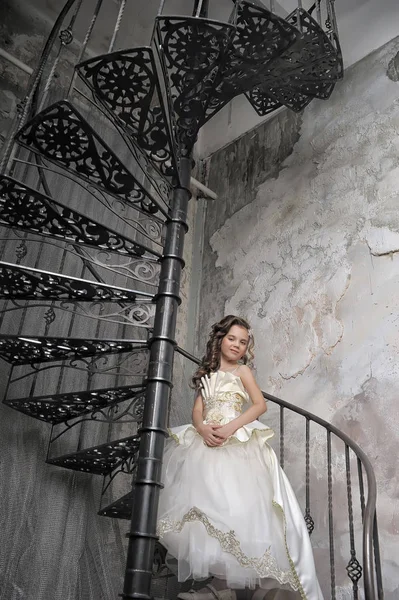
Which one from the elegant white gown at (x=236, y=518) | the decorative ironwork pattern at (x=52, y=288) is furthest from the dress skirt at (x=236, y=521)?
the decorative ironwork pattern at (x=52, y=288)

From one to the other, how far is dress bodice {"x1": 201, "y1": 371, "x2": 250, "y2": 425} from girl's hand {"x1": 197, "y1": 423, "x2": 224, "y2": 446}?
126 millimetres

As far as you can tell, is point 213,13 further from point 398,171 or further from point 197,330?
point 197,330

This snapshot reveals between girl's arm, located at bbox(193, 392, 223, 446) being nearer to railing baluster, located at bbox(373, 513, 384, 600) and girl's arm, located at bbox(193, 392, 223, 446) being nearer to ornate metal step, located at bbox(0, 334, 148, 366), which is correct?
ornate metal step, located at bbox(0, 334, 148, 366)

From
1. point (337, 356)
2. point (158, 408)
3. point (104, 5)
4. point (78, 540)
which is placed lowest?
point (78, 540)

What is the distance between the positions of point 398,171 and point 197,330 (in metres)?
2.12

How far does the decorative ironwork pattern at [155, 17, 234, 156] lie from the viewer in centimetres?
285

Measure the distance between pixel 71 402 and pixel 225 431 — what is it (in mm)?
800

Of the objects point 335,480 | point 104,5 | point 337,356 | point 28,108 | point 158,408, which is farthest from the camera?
point 104,5

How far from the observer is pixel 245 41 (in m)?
3.08

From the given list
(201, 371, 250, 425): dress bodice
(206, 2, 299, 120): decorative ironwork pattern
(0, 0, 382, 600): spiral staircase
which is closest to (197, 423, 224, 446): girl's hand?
(201, 371, 250, 425): dress bodice

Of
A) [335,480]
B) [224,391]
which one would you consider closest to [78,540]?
[224,391]

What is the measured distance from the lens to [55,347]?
9.66ft

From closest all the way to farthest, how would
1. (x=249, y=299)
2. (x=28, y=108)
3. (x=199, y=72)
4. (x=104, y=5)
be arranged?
(x=199, y=72), (x=28, y=108), (x=249, y=299), (x=104, y=5)

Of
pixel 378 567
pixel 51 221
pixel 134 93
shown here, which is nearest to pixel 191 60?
pixel 134 93
